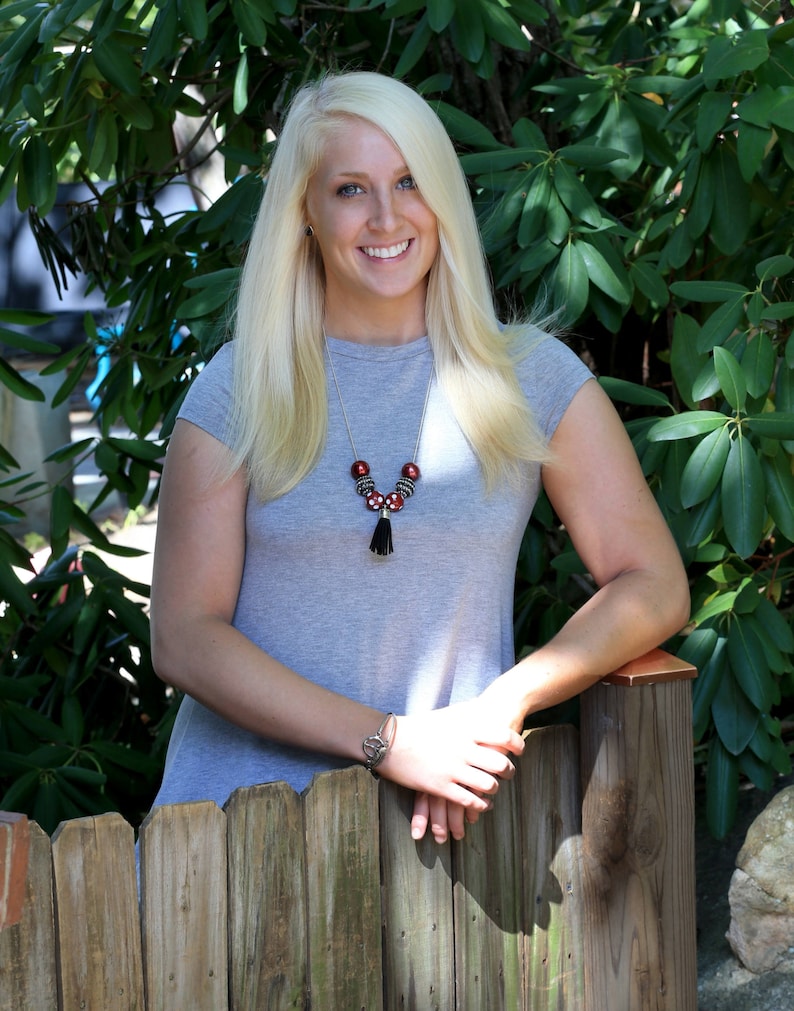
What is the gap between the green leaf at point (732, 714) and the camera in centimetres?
206

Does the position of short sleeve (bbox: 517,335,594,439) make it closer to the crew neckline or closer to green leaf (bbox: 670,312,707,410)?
the crew neckline

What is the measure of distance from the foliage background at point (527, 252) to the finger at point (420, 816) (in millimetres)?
681

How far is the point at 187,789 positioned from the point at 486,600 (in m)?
0.46

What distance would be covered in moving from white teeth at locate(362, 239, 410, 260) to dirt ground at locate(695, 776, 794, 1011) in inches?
51.3

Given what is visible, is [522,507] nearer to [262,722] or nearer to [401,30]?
[262,722]

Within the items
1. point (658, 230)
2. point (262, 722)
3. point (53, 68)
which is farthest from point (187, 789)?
point (53, 68)

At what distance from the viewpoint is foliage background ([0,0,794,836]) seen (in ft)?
6.51

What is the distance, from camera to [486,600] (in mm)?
1686

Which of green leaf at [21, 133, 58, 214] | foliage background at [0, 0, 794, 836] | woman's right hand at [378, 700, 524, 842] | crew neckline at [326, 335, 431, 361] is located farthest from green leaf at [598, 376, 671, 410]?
green leaf at [21, 133, 58, 214]

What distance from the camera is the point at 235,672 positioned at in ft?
5.04

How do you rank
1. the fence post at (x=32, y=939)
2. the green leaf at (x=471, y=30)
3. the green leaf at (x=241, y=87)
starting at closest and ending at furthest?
the fence post at (x=32, y=939) → the green leaf at (x=471, y=30) → the green leaf at (x=241, y=87)

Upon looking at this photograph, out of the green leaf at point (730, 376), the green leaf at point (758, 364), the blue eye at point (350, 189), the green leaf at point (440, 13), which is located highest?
the green leaf at point (440, 13)

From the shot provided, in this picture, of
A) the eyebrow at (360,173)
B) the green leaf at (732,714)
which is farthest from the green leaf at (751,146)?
the green leaf at (732,714)

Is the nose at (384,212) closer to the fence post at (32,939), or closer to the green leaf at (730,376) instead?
the green leaf at (730,376)
